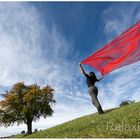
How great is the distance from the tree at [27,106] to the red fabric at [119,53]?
165ft

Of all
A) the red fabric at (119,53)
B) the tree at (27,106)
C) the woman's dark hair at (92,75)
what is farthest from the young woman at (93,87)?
the tree at (27,106)

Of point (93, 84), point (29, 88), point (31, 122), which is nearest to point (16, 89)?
point (29, 88)

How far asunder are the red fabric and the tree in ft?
165

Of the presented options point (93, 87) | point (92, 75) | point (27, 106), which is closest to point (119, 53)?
point (92, 75)

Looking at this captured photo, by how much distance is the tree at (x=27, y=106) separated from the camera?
67188mm

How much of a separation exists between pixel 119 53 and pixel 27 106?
53583 mm

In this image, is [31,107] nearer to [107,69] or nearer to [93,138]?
[107,69]

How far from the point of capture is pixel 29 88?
71.1m

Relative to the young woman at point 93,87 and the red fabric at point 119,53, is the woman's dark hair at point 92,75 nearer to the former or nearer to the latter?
the young woman at point 93,87

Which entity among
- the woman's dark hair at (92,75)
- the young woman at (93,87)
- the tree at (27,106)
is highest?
the tree at (27,106)

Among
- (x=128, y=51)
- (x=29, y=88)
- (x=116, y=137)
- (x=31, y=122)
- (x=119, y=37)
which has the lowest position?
(x=116, y=137)

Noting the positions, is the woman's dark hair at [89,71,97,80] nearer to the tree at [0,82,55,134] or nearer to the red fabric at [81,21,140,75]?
the red fabric at [81,21,140,75]

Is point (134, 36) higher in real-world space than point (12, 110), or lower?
lower

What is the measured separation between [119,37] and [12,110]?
5638 cm
